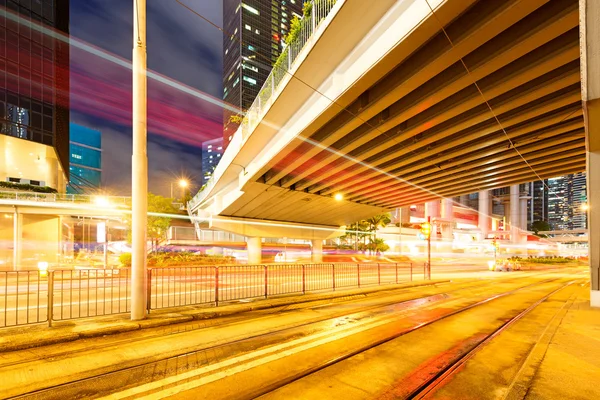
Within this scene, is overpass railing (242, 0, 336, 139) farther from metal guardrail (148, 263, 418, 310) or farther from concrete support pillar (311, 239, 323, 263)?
concrete support pillar (311, 239, 323, 263)

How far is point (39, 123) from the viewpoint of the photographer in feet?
132

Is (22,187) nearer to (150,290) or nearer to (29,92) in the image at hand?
(29,92)

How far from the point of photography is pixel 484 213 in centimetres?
8081

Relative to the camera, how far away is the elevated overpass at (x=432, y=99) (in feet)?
23.7

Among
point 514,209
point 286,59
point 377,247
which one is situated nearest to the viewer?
point 286,59

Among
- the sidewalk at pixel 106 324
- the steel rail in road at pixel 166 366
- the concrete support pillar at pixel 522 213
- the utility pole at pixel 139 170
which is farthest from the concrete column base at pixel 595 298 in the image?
the concrete support pillar at pixel 522 213

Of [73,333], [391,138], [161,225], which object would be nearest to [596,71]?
[391,138]

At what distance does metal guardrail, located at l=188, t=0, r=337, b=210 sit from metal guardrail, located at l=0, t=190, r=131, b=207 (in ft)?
74.7

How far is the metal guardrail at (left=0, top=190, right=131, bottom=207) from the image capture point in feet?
103

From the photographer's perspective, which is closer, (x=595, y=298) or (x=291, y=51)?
(x=595, y=298)

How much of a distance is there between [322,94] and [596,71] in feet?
23.4

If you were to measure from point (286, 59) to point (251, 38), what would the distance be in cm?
13664

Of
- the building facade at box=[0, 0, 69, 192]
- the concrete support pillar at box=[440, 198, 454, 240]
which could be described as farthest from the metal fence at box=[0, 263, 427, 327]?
the concrete support pillar at box=[440, 198, 454, 240]

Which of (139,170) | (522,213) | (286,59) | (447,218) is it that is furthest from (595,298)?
(522,213)
